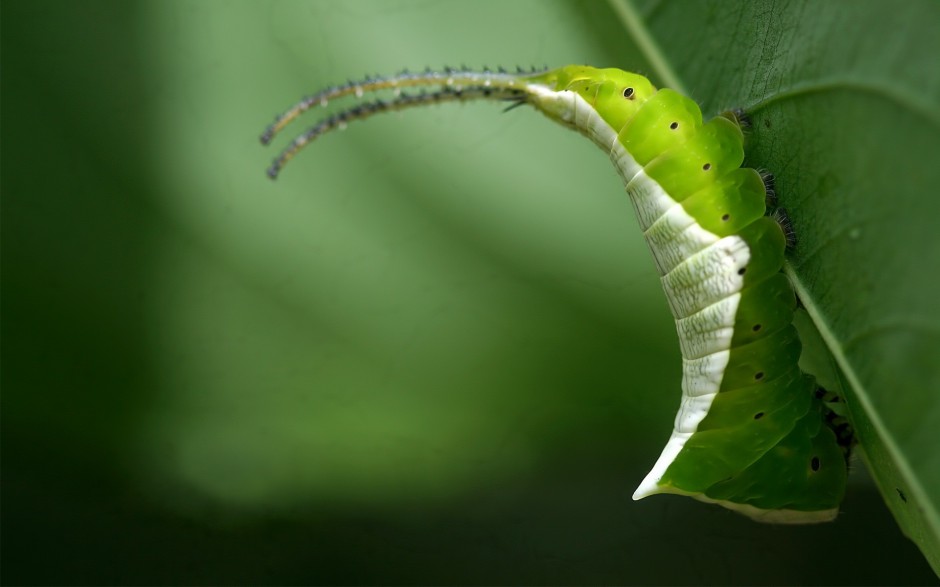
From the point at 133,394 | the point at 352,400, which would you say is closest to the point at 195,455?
the point at 133,394

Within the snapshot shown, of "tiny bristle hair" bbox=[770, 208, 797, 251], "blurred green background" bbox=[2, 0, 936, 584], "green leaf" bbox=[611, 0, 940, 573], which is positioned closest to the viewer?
"green leaf" bbox=[611, 0, 940, 573]

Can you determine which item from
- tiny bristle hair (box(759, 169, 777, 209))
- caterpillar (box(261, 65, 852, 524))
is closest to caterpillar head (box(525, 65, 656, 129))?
caterpillar (box(261, 65, 852, 524))

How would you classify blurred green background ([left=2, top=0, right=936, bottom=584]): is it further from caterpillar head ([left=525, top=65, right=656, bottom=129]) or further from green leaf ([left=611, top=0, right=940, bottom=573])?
green leaf ([left=611, top=0, right=940, bottom=573])

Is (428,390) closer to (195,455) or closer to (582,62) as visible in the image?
(195,455)

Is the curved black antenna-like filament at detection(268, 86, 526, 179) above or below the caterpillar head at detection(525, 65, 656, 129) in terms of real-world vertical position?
above

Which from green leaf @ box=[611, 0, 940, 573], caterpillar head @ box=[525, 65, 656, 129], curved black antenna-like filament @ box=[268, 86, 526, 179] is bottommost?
green leaf @ box=[611, 0, 940, 573]

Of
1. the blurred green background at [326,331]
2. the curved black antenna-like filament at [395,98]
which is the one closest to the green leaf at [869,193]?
the curved black antenna-like filament at [395,98]

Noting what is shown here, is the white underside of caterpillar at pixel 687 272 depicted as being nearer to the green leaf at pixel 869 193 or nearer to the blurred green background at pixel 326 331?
the green leaf at pixel 869 193

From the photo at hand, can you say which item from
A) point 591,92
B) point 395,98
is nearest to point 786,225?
point 591,92
